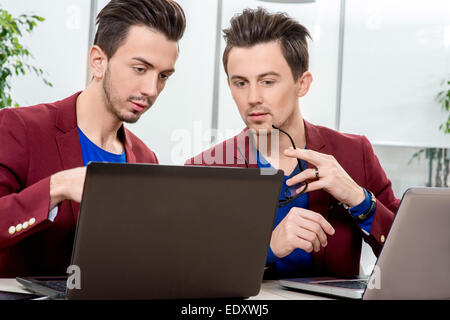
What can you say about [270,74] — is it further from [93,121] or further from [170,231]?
[170,231]

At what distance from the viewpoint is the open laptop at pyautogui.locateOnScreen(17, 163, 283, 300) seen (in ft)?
2.89

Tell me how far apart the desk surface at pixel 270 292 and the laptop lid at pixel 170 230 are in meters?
0.20

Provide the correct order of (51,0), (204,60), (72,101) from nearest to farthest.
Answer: (72,101), (51,0), (204,60)

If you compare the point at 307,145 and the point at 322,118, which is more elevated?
the point at 322,118

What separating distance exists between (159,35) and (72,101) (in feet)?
1.18

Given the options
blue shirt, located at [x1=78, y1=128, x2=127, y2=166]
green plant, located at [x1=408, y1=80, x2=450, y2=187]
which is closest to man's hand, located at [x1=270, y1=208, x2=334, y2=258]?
blue shirt, located at [x1=78, y1=128, x2=127, y2=166]

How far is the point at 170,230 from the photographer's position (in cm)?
93

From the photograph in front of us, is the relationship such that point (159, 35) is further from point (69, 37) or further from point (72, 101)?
point (69, 37)

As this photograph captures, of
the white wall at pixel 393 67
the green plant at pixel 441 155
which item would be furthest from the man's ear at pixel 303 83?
the green plant at pixel 441 155

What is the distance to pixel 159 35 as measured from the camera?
5.99ft

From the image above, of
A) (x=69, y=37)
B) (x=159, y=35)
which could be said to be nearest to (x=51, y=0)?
(x=69, y=37)

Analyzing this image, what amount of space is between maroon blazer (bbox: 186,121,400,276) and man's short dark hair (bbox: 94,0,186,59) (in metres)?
0.44

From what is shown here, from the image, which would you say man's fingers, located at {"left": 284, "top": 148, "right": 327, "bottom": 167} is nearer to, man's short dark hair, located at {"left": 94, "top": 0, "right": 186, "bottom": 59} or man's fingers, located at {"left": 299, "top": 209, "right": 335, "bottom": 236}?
man's fingers, located at {"left": 299, "top": 209, "right": 335, "bottom": 236}
